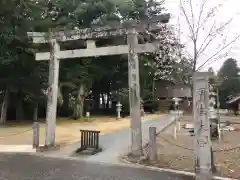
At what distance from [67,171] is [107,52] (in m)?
4.42

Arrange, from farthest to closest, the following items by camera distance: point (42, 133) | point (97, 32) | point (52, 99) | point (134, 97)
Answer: point (42, 133) < point (52, 99) < point (97, 32) < point (134, 97)

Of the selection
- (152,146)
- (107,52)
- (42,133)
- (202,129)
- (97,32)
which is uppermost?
(97,32)

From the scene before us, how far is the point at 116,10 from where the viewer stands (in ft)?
93.1

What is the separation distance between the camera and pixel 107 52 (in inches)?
394

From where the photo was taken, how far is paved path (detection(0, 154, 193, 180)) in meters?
6.68

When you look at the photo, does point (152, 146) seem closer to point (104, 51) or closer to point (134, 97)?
point (134, 97)

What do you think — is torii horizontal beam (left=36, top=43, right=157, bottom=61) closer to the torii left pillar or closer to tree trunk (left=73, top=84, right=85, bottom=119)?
the torii left pillar

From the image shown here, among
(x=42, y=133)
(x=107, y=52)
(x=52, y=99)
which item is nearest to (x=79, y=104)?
(x=42, y=133)

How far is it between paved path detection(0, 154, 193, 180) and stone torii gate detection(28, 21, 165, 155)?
70.3 inches

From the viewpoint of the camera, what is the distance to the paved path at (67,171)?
21.9 ft

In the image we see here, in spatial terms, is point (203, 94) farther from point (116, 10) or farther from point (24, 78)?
point (116, 10)

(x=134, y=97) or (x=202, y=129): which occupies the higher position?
(x=134, y=97)

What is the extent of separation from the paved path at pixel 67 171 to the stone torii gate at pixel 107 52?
5.86ft

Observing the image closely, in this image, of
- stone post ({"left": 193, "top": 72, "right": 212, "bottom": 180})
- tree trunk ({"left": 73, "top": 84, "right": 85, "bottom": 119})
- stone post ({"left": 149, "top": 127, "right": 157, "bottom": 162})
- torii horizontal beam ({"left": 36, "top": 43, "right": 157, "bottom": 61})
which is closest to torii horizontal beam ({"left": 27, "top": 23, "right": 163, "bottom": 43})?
torii horizontal beam ({"left": 36, "top": 43, "right": 157, "bottom": 61})
